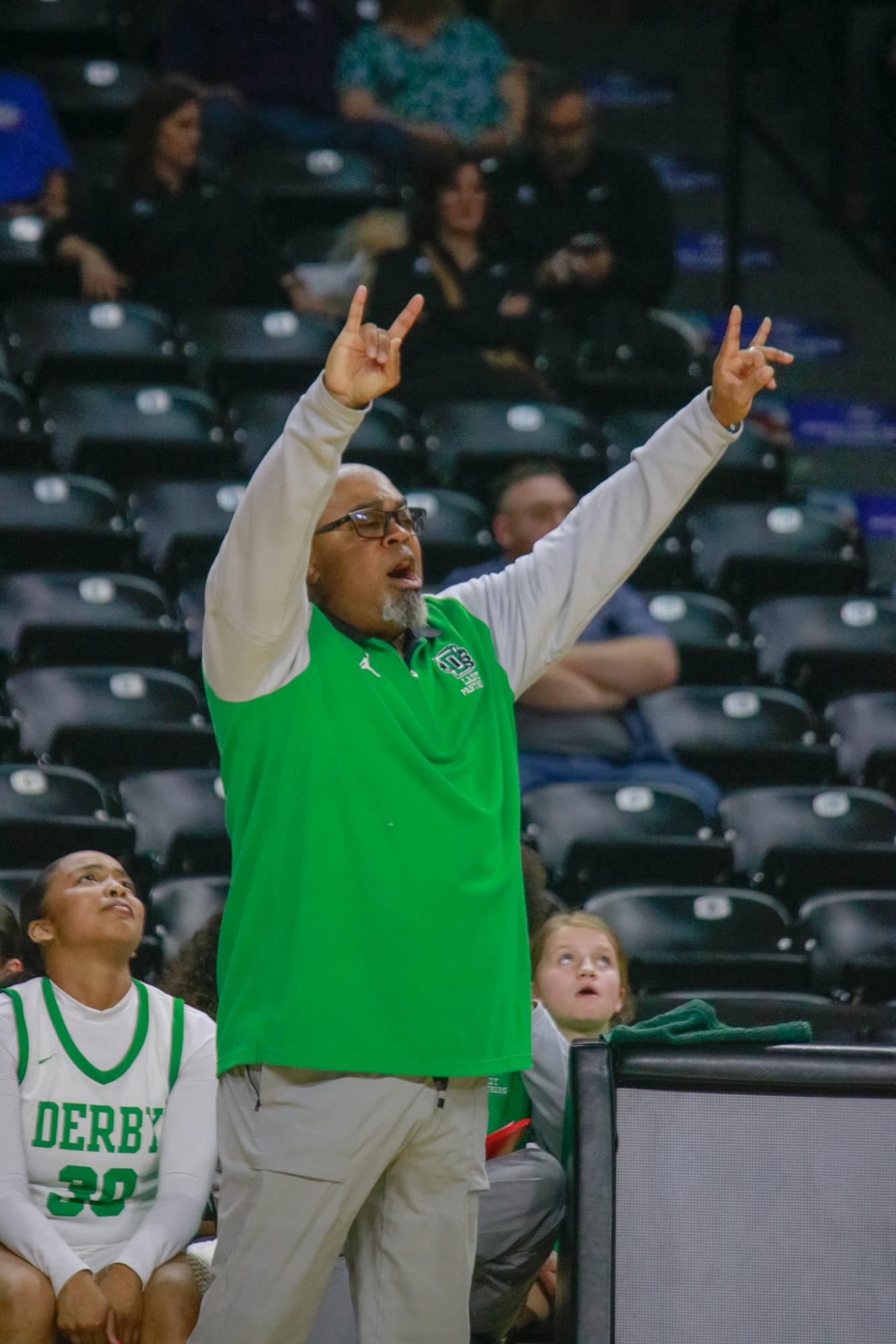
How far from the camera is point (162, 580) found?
5961mm

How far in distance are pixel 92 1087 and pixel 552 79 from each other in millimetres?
5500

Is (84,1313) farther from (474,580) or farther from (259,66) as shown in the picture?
(259,66)

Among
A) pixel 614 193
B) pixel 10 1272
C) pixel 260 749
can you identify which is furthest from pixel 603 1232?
pixel 614 193

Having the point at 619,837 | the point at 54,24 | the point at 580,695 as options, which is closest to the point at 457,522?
the point at 580,695

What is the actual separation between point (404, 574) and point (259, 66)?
6443 mm

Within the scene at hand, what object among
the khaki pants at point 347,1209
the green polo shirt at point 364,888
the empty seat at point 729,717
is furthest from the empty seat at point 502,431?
the khaki pants at point 347,1209

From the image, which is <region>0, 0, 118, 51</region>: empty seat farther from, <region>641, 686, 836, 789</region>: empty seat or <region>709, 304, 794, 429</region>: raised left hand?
<region>709, 304, 794, 429</region>: raised left hand

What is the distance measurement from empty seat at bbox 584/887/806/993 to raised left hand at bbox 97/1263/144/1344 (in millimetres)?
1570

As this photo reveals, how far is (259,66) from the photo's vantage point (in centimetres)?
855

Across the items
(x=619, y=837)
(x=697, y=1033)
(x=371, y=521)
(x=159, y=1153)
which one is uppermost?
Answer: (x=619, y=837)

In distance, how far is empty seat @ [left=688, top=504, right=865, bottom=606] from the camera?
6.49m

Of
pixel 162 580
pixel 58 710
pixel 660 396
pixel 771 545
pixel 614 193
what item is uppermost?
pixel 614 193

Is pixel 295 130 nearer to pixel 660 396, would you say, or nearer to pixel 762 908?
pixel 660 396

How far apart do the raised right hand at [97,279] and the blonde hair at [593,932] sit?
12.8ft
